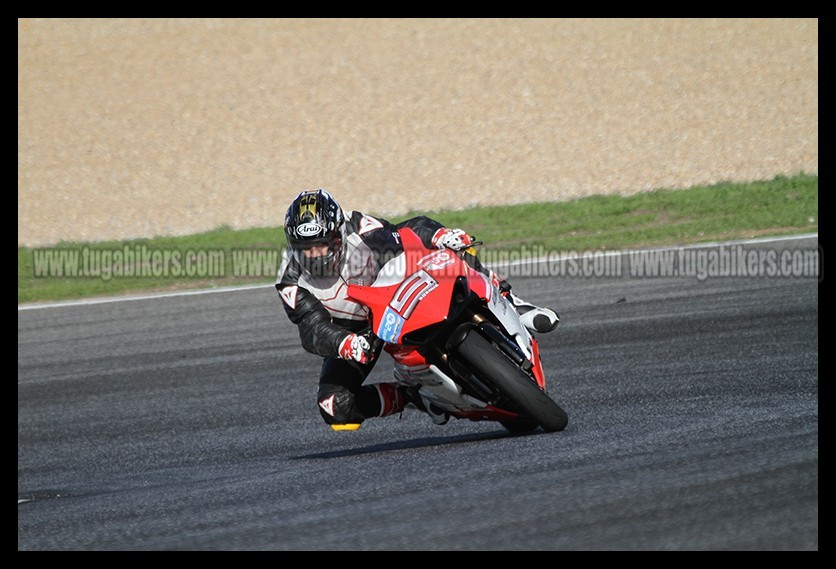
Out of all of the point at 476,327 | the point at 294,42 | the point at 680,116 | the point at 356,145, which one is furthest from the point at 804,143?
the point at 476,327

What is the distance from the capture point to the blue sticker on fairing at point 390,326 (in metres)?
5.70

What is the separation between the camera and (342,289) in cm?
642

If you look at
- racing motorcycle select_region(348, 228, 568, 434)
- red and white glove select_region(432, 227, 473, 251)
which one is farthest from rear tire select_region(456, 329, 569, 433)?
red and white glove select_region(432, 227, 473, 251)

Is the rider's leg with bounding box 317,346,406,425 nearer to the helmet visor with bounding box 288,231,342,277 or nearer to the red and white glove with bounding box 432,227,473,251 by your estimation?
the helmet visor with bounding box 288,231,342,277

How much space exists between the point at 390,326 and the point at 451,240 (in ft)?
2.72

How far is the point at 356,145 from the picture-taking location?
938 inches

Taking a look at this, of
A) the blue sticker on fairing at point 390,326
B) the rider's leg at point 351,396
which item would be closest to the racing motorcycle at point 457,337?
the blue sticker on fairing at point 390,326

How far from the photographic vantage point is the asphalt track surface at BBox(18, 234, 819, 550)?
3963 millimetres

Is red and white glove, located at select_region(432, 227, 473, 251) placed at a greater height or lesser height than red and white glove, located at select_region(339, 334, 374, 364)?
greater

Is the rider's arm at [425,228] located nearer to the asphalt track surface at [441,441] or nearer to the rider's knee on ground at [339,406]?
the rider's knee on ground at [339,406]

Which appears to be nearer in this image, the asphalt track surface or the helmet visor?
the asphalt track surface

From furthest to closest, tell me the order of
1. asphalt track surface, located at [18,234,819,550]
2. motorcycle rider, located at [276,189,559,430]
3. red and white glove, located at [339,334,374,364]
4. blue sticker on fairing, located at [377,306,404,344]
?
Result: motorcycle rider, located at [276,189,559,430] < red and white glove, located at [339,334,374,364] < blue sticker on fairing, located at [377,306,404,344] < asphalt track surface, located at [18,234,819,550]

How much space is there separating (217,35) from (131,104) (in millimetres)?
5191
